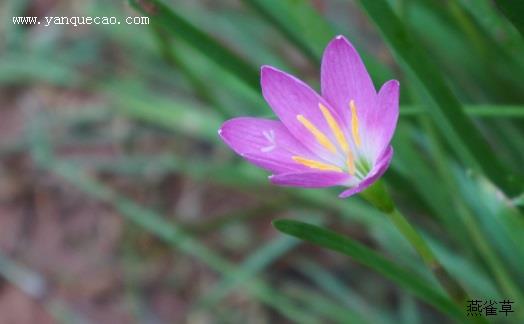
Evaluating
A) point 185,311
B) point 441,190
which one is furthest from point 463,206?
point 185,311

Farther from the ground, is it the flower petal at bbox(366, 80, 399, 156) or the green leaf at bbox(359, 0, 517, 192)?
the green leaf at bbox(359, 0, 517, 192)

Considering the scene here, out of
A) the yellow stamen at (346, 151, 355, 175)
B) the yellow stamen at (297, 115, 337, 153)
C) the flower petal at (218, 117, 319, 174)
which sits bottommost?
the flower petal at (218, 117, 319, 174)

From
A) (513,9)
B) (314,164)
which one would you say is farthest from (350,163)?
(513,9)

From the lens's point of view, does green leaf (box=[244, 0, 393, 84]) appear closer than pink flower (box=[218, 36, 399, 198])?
No

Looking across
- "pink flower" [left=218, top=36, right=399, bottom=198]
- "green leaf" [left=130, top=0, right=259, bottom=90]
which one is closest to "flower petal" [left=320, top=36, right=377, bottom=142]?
"pink flower" [left=218, top=36, right=399, bottom=198]

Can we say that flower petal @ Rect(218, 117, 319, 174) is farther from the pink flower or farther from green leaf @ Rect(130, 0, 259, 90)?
green leaf @ Rect(130, 0, 259, 90)

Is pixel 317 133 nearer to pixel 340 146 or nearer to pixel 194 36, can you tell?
pixel 340 146

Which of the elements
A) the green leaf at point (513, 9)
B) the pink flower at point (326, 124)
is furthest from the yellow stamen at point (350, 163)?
the green leaf at point (513, 9)
